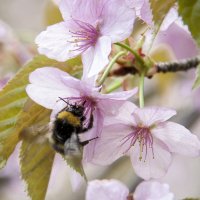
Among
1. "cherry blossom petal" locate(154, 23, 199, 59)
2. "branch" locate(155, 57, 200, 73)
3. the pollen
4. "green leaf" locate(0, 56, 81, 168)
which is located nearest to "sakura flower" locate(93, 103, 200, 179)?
the pollen

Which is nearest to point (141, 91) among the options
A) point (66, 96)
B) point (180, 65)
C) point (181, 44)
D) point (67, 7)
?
point (66, 96)

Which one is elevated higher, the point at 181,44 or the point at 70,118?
the point at 70,118

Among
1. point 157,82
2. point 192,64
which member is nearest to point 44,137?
point 192,64

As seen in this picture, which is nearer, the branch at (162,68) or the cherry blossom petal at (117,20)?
the cherry blossom petal at (117,20)

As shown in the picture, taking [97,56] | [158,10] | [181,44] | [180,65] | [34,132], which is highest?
[158,10]

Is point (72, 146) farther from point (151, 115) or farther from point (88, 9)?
point (88, 9)

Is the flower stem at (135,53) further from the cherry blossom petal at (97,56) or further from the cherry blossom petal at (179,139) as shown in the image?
the cherry blossom petal at (179,139)

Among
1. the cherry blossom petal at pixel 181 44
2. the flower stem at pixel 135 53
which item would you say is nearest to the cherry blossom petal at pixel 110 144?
the flower stem at pixel 135 53
